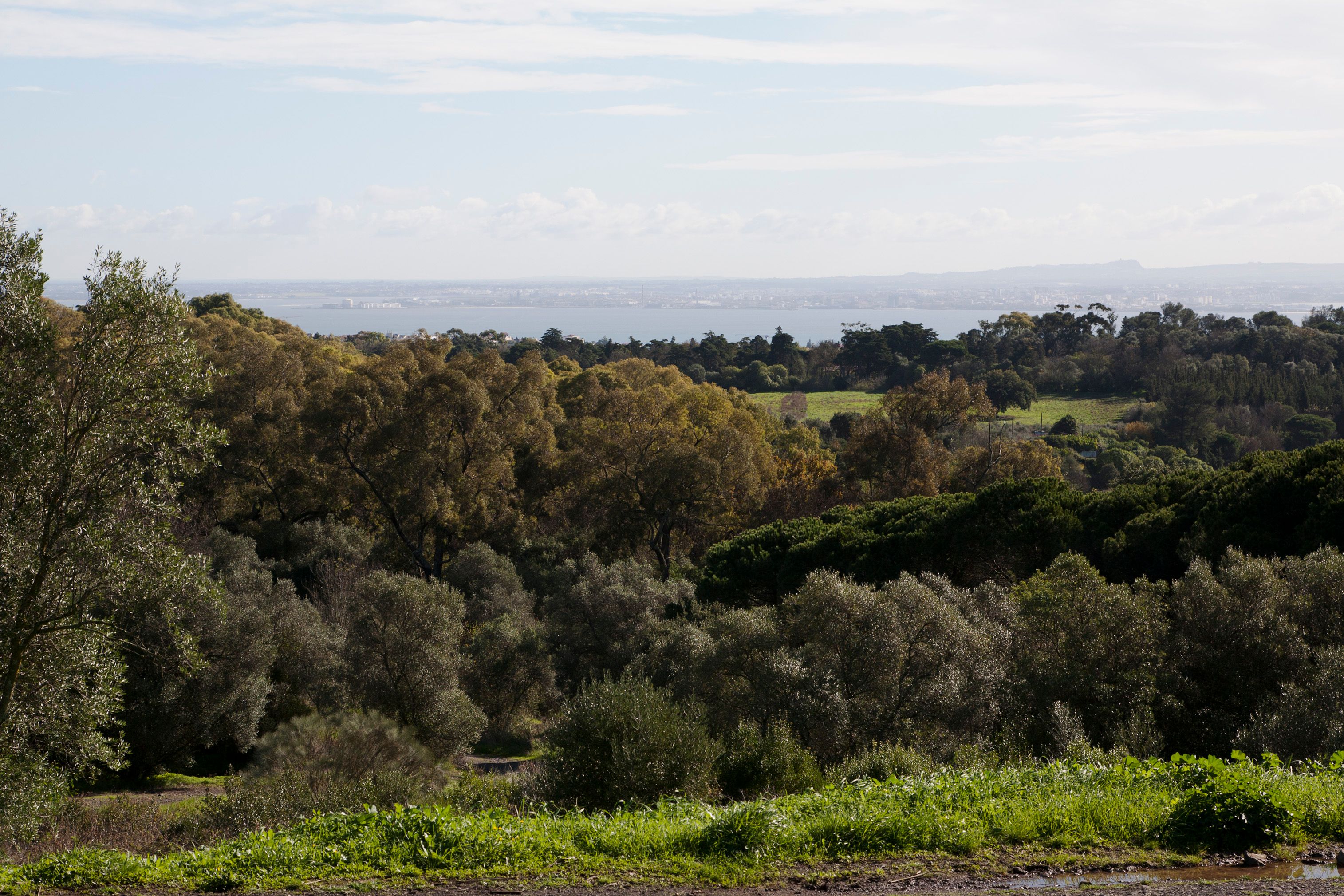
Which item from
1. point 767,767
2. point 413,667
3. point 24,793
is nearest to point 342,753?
point 413,667

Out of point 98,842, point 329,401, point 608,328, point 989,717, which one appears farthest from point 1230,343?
point 608,328

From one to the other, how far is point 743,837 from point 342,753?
37.0 ft

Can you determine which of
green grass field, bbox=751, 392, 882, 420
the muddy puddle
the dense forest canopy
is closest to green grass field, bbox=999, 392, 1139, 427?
green grass field, bbox=751, 392, 882, 420

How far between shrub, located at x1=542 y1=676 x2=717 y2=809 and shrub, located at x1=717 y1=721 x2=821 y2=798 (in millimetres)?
330

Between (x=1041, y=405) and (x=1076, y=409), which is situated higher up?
(x=1041, y=405)

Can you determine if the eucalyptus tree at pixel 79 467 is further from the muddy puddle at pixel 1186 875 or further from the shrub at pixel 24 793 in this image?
the muddy puddle at pixel 1186 875

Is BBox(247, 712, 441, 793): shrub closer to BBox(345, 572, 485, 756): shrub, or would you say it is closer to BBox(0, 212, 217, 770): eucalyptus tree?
BBox(345, 572, 485, 756): shrub

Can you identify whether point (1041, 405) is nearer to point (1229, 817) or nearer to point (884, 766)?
point (884, 766)

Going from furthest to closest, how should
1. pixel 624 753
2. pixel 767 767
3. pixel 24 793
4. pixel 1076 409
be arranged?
pixel 1076 409, pixel 767 767, pixel 624 753, pixel 24 793

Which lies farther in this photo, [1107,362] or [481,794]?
[1107,362]

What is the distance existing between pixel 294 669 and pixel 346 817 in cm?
1876

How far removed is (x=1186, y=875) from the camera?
7.33 m

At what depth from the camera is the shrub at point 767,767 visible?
40.2 ft

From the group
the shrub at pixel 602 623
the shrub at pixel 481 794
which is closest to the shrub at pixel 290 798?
the shrub at pixel 481 794
